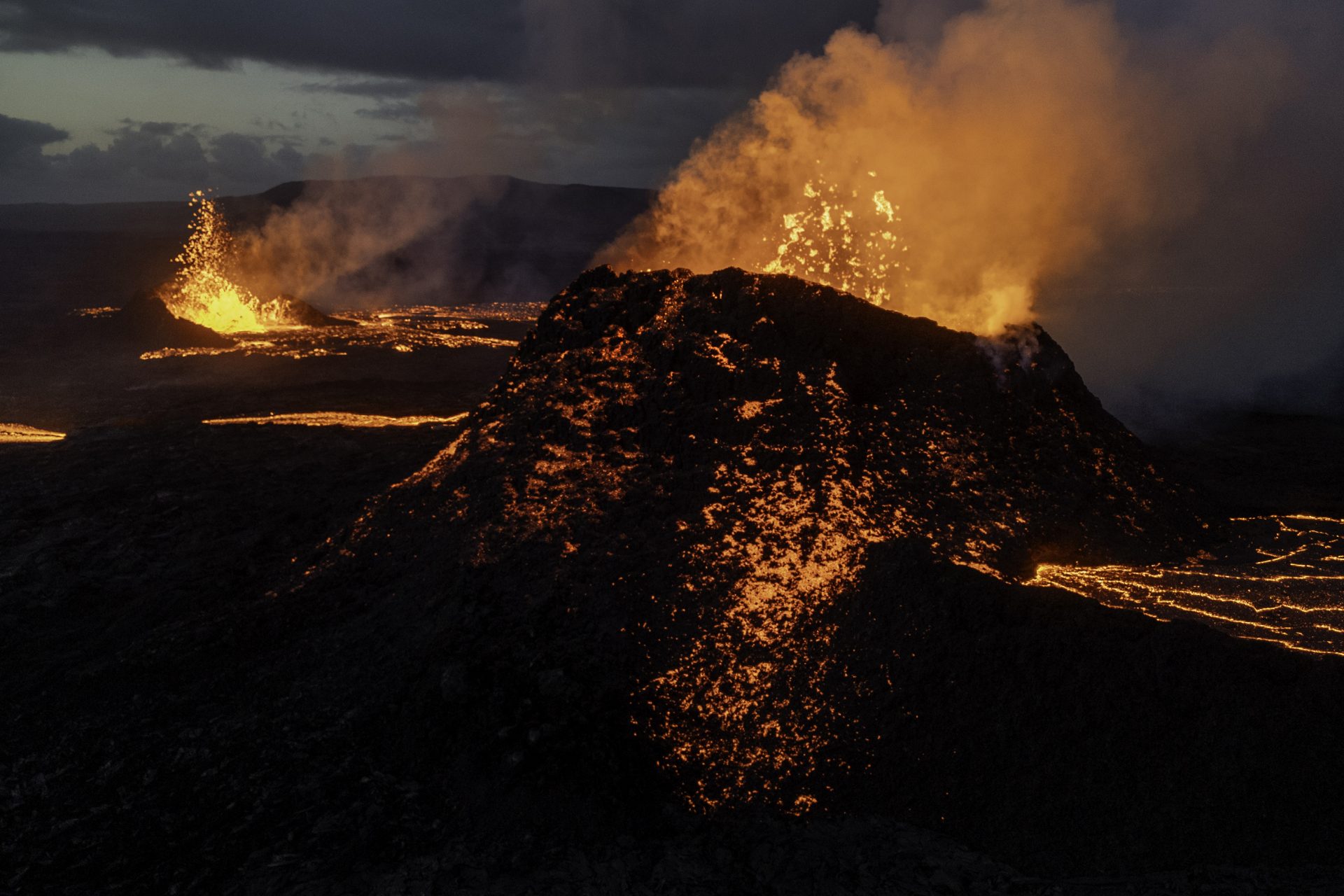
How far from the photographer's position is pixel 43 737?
18.5ft

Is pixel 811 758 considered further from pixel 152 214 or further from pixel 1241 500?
pixel 152 214

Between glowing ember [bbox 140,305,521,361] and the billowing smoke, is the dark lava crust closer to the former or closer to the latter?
glowing ember [bbox 140,305,521,361]

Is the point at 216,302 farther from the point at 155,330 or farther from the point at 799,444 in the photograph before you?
the point at 799,444

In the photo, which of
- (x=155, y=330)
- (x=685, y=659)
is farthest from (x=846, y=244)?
(x=155, y=330)

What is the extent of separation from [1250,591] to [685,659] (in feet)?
13.0

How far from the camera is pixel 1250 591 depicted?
20.3 feet

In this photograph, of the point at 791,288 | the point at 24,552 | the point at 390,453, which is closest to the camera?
the point at 791,288

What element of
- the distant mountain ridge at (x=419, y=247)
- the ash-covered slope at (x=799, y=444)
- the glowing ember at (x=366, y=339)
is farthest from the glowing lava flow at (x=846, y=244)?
the distant mountain ridge at (x=419, y=247)

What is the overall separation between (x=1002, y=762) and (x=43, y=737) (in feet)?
18.9

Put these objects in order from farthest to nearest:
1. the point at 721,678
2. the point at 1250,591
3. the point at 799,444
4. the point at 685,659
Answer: the point at 799,444 → the point at 1250,591 → the point at 685,659 → the point at 721,678

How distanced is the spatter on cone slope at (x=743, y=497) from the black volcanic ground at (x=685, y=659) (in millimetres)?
29

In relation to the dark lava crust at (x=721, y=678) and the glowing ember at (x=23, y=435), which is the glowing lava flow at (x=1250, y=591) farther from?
the glowing ember at (x=23, y=435)

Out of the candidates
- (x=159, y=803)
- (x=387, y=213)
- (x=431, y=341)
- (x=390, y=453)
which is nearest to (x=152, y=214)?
(x=387, y=213)

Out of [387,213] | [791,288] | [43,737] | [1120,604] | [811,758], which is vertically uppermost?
[387,213]
